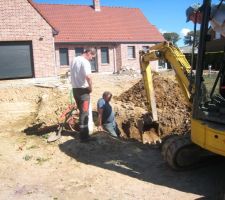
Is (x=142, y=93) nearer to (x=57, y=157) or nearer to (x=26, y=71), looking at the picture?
(x=57, y=157)

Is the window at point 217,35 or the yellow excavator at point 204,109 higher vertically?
the window at point 217,35

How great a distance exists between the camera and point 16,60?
70.3ft

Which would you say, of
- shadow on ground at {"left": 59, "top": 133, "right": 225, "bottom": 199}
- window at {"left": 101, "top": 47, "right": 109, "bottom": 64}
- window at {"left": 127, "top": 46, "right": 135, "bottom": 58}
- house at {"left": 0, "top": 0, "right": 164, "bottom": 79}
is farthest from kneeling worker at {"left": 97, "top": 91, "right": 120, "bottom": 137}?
window at {"left": 127, "top": 46, "right": 135, "bottom": 58}

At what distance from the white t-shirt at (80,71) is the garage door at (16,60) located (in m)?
14.4

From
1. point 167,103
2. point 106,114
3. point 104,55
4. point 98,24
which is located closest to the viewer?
point 106,114

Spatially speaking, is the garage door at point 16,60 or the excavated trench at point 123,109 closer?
the excavated trench at point 123,109

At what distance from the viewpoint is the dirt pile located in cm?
1112

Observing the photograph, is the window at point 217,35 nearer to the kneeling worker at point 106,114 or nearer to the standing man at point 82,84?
the standing man at point 82,84

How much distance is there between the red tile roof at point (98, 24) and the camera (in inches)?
1293

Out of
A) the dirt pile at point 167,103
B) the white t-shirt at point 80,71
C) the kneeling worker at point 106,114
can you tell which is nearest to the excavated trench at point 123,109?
the dirt pile at point 167,103

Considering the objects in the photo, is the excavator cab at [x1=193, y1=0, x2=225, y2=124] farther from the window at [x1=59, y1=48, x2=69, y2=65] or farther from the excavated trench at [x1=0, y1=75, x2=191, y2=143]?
the window at [x1=59, y1=48, x2=69, y2=65]

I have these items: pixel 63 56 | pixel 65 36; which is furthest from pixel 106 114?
pixel 65 36

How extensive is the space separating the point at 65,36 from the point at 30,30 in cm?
1086

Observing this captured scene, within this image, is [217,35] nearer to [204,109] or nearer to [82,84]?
[204,109]
